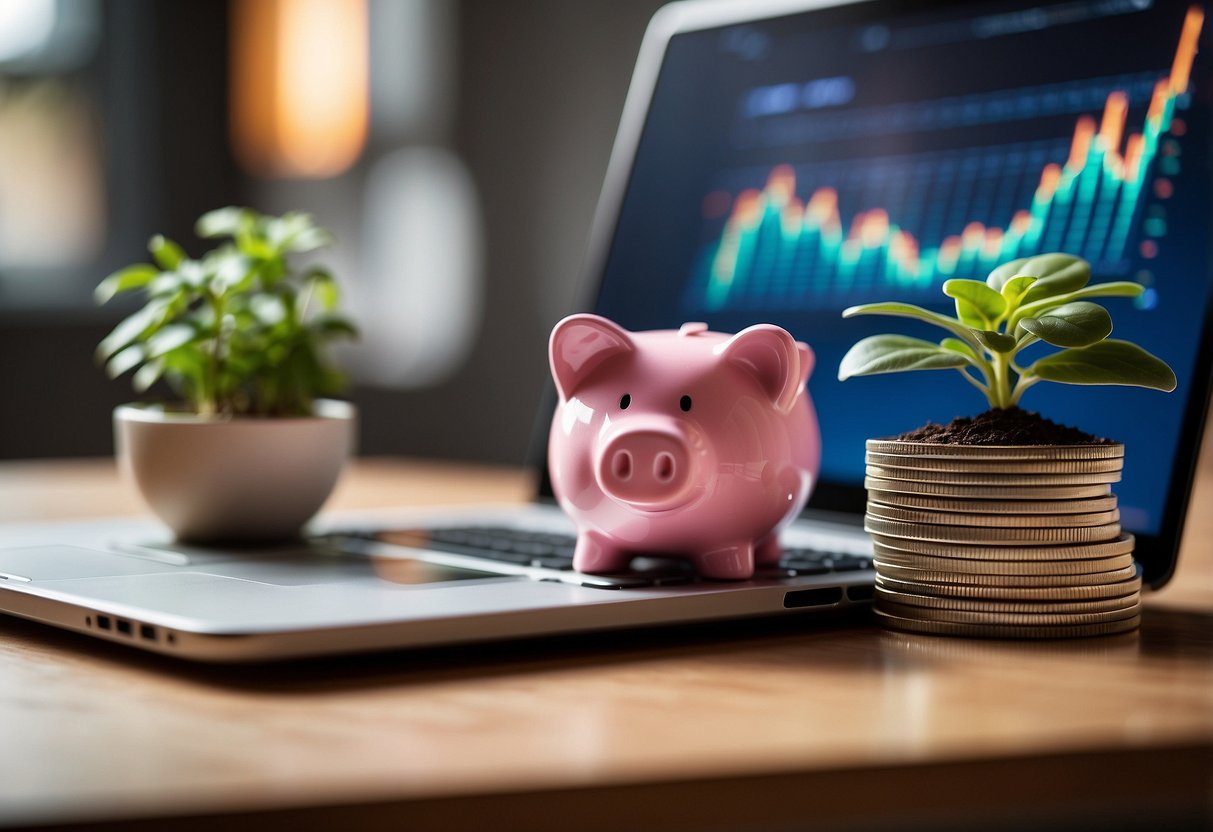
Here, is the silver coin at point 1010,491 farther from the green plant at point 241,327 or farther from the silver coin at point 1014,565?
the green plant at point 241,327

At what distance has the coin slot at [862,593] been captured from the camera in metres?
0.72

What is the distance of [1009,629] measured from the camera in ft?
2.16

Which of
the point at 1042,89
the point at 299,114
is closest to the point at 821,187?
the point at 1042,89

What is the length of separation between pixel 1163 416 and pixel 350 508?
2.65 feet

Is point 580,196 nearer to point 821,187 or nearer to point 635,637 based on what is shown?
point 821,187

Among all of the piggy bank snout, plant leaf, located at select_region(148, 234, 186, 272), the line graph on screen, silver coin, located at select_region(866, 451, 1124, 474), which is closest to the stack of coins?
silver coin, located at select_region(866, 451, 1124, 474)

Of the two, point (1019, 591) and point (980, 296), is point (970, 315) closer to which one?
point (980, 296)

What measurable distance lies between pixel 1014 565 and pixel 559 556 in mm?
258

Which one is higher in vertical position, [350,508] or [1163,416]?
[1163,416]

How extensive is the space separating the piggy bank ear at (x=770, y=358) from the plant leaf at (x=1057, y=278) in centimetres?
12

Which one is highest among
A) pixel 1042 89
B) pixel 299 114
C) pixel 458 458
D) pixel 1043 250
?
pixel 299 114

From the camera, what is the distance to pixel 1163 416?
0.79m

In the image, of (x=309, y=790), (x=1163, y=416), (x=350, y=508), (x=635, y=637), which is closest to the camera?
(x=309, y=790)

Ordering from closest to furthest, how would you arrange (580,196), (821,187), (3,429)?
(821,187) < (580,196) < (3,429)
